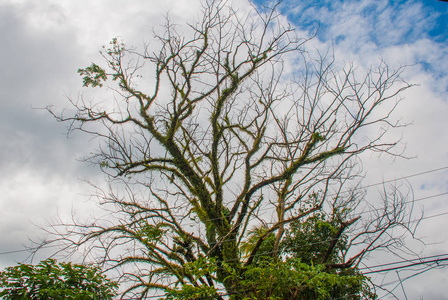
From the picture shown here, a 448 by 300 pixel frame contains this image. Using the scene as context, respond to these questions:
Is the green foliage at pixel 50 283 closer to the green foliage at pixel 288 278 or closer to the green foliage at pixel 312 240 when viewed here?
the green foliage at pixel 288 278

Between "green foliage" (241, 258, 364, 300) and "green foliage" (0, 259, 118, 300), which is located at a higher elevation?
"green foliage" (0, 259, 118, 300)

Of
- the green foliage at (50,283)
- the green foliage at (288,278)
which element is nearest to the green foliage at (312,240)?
the green foliage at (288,278)

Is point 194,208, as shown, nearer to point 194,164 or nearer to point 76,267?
point 194,164

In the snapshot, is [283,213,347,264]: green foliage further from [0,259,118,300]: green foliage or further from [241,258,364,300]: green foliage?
[0,259,118,300]: green foliage

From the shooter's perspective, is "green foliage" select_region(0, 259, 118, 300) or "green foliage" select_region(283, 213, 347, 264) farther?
"green foliage" select_region(283, 213, 347, 264)

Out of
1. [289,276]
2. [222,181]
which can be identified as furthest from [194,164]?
[289,276]

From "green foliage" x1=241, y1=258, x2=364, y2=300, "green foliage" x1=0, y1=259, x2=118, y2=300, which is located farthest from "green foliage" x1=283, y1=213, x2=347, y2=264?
"green foliage" x1=0, y1=259, x2=118, y2=300

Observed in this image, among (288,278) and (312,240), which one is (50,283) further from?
(312,240)

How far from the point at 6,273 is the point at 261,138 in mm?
7785

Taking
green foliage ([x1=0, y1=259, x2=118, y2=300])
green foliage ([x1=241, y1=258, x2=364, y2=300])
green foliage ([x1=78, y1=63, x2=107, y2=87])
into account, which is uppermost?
green foliage ([x1=78, y1=63, x2=107, y2=87])

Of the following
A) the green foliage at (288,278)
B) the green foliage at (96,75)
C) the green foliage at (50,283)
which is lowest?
the green foliage at (288,278)

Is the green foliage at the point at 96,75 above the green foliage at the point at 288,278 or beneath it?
above

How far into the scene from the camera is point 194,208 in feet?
33.2

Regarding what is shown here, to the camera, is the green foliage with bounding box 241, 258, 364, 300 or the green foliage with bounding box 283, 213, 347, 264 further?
the green foliage with bounding box 283, 213, 347, 264
